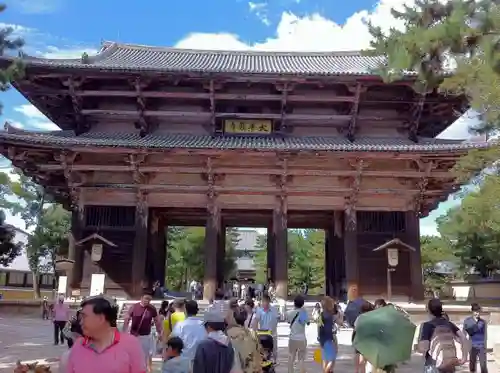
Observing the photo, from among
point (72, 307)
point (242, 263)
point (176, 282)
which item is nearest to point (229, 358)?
point (72, 307)

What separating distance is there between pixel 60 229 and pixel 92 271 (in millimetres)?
19779

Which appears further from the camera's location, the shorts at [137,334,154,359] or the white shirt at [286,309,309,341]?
the white shirt at [286,309,309,341]

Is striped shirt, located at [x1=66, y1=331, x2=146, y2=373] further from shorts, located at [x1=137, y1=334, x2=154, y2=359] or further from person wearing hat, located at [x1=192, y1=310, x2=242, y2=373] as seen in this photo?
shorts, located at [x1=137, y1=334, x2=154, y2=359]

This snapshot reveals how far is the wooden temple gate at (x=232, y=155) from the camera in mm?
18391

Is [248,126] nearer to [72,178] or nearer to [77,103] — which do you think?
[77,103]

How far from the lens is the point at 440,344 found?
541 centimetres

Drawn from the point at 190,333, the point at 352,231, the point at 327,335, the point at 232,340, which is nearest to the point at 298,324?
the point at 327,335

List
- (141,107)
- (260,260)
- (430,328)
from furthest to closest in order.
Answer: (260,260), (141,107), (430,328)

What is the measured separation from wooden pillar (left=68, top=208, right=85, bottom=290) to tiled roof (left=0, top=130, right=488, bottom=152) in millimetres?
2979

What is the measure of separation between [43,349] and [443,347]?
10.3 m

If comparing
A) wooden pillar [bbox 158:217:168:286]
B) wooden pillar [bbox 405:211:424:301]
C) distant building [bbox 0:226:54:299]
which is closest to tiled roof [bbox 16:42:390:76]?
wooden pillar [bbox 405:211:424:301]

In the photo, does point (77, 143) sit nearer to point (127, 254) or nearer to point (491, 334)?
point (127, 254)

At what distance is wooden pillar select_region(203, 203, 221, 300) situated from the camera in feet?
60.8

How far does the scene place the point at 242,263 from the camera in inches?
2702
